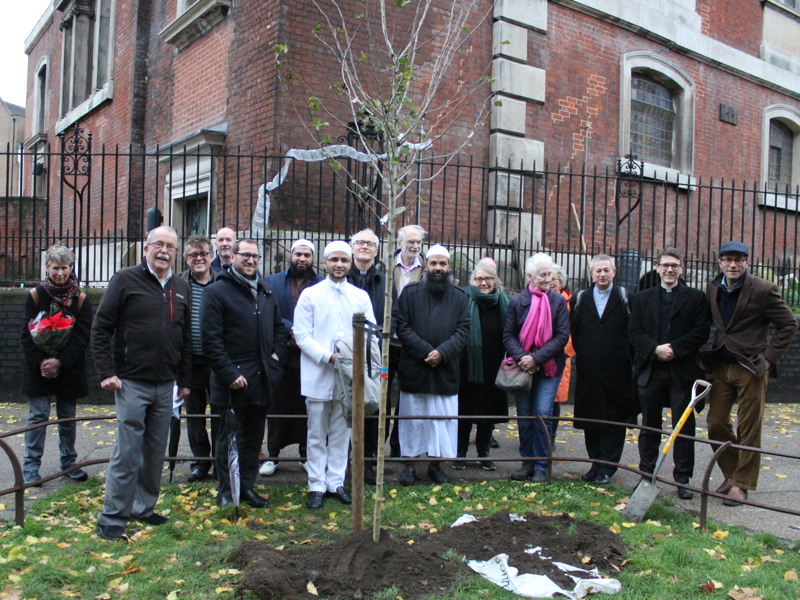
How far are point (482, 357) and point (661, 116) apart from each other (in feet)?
34.0

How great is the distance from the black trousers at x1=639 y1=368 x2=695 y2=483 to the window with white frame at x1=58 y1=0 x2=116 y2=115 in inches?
563

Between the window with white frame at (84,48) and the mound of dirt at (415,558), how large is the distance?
14.8 metres

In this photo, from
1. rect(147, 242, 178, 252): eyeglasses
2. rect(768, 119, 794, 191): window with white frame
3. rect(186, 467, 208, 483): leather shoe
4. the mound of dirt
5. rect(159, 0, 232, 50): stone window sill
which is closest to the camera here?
the mound of dirt

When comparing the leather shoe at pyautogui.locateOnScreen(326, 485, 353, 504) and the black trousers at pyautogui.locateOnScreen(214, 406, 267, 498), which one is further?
the leather shoe at pyautogui.locateOnScreen(326, 485, 353, 504)

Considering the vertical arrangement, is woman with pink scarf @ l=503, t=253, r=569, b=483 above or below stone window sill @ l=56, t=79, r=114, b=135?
below

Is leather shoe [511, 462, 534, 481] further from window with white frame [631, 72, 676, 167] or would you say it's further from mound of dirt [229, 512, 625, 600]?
window with white frame [631, 72, 676, 167]

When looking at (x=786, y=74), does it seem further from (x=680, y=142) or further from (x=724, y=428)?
(x=724, y=428)

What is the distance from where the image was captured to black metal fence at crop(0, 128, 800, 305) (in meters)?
9.79

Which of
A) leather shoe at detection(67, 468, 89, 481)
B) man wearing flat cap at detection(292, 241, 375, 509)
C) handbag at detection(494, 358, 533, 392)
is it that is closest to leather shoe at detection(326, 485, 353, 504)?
man wearing flat cap at detection(292, 241, 375, 509)

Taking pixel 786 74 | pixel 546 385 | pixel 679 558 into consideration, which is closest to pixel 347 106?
pixel 546 385

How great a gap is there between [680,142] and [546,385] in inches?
410

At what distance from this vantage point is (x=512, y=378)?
6.43 meters

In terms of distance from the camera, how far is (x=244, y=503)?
17.7ft

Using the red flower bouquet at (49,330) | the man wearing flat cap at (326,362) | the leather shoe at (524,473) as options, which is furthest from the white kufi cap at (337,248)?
the leather shoe at (524,473)
